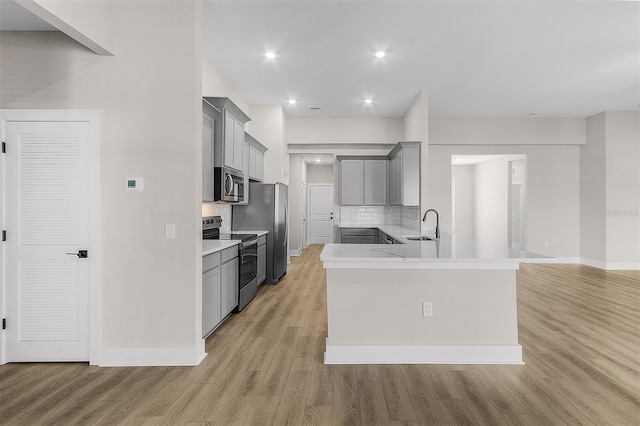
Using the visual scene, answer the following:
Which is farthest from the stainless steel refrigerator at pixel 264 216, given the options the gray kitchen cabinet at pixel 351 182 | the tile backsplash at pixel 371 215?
the tile backsplash at pixel 371 215

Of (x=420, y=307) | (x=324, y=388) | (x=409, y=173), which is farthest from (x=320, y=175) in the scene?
(x=324, y=388)

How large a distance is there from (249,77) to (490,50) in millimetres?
3308

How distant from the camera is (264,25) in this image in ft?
11.9

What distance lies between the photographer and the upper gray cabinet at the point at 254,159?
520 cm

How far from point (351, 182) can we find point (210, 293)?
4.44 m

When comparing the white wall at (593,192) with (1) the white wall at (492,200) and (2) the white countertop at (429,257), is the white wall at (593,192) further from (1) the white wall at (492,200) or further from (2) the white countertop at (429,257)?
(2) the white countertop at (429,257)

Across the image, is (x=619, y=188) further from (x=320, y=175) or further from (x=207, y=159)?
(x=207, y=159)

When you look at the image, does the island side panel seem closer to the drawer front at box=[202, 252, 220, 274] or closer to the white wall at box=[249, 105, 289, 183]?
the drawer front at box=[202, 252, 220, 274]

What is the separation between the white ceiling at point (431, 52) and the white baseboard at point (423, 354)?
3.17m

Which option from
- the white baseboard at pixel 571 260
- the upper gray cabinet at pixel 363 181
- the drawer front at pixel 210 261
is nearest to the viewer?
the drawer front at pixel 210 261

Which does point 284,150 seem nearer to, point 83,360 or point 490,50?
point 490,50

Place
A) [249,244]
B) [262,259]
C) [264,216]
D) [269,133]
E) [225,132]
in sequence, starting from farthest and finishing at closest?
1. [269,133]
2. [264,216]
3. [262,259]
4. [249,244]
5. [225,132]

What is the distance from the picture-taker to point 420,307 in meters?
2.76

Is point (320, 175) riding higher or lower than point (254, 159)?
higher
